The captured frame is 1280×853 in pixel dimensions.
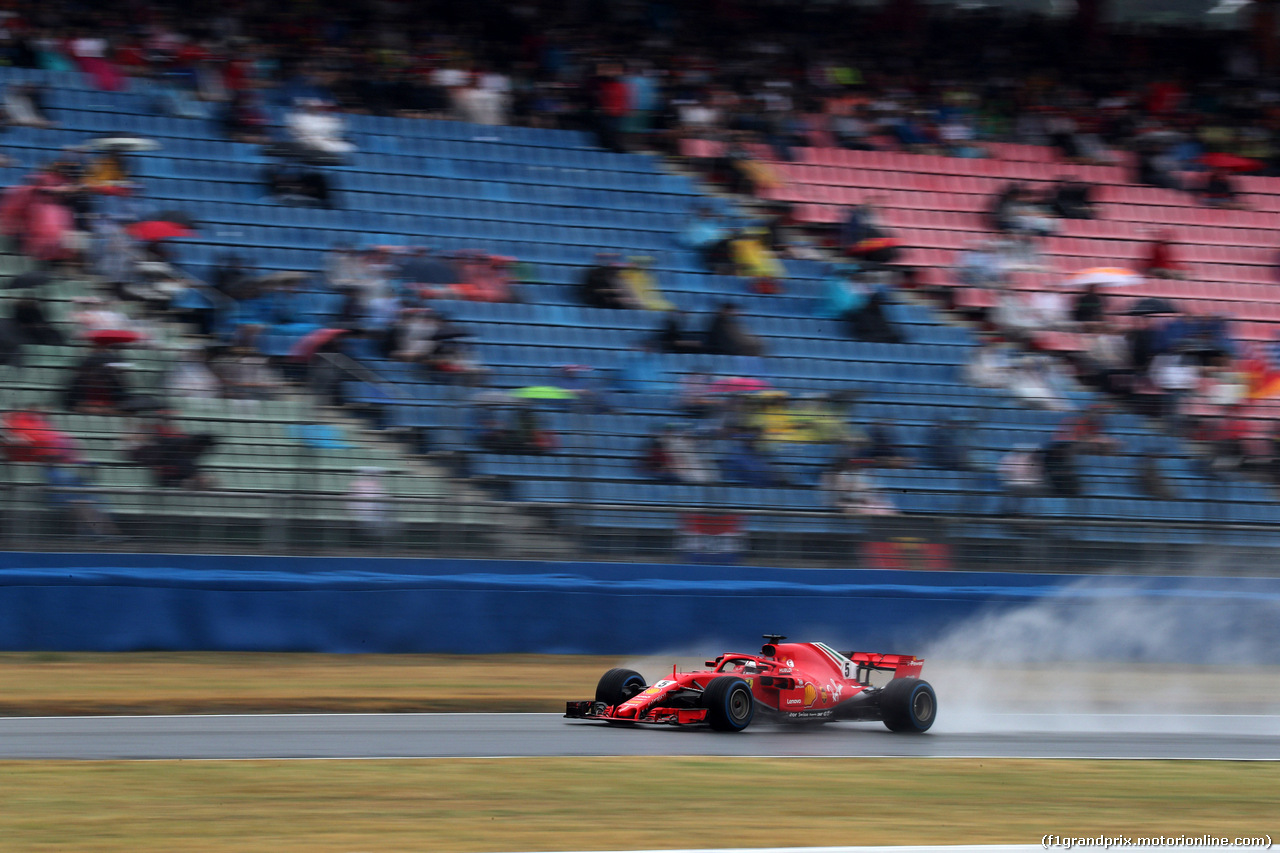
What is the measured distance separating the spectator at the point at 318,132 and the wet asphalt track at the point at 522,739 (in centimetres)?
798

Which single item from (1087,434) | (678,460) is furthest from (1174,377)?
(678,460)

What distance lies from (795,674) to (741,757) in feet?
3.80

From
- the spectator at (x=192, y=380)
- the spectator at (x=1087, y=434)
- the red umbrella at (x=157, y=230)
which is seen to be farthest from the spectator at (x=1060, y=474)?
the red umbrella at (x=157, y=230)

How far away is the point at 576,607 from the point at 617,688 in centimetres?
314

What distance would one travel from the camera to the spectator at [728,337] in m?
14.7

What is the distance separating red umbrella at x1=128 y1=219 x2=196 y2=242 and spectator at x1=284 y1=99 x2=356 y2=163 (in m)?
2.03

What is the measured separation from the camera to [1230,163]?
19.6 metres

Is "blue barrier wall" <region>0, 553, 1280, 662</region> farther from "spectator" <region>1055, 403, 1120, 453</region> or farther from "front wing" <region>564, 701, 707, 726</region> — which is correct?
"front wing" <region>564, 701, 707, 726</region>

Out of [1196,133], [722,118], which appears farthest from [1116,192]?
[722,118]

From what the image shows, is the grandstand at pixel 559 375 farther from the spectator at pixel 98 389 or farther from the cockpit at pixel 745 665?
the cockpit at pixel 745 665

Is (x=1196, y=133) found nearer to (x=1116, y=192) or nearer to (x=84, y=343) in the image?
(x=1116, y=192)

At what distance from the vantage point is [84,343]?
458 inches

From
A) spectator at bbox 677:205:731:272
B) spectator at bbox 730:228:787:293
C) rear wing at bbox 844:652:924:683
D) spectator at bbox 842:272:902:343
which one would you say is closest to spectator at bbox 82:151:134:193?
spectator at bbox 677:205:731:272

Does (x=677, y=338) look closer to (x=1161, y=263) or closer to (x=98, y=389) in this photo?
(x=98, y=389)
